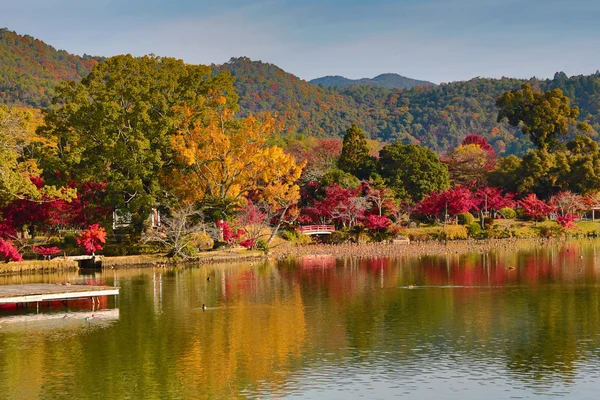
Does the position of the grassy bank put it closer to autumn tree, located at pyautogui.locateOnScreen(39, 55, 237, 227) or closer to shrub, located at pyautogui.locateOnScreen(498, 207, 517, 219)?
autumn tree, located at pyautogui.locateOnScreen(39, 55, 237, 227)

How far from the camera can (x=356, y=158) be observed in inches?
3236


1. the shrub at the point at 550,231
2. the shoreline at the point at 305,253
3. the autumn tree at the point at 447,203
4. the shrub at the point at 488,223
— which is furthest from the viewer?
the shrub at the point at 550,231

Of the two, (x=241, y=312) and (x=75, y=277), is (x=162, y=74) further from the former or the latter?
(x=241, y=312)

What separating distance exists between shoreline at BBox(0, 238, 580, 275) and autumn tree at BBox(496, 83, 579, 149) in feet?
60.7

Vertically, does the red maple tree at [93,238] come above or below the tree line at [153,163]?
below

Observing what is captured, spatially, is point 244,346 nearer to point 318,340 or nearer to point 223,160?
point 318,340

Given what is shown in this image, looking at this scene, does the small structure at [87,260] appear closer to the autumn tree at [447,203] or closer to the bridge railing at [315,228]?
the bridge railing at [315,228]

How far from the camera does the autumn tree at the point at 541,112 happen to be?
291 feet

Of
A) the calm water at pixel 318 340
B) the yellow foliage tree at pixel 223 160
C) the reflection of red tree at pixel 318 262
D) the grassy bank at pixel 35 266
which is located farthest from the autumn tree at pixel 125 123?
the calm water at pixel 318 340

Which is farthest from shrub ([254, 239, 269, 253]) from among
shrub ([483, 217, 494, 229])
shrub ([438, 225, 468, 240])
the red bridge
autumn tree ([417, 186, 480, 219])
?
shrub ([483, 217, 494, 229])

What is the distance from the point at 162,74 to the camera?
193ft

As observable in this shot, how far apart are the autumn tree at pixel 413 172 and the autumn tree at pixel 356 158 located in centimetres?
190

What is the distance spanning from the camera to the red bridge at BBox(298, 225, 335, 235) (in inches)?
2777

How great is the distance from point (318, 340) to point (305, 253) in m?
34.2
